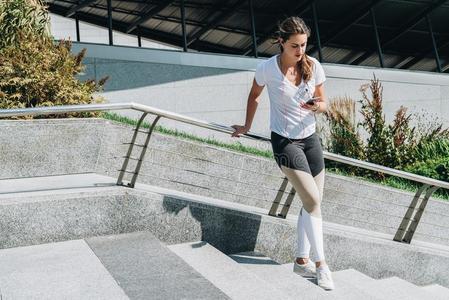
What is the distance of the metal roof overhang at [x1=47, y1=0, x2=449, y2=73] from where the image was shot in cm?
1302

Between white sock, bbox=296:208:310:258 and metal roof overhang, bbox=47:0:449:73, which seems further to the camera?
metal roof overhang, bbox=47:0:449:73

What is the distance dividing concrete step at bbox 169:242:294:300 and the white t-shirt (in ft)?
4.23

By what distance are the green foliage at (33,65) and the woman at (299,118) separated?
3.90 m

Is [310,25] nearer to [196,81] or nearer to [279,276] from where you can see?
[196,81]

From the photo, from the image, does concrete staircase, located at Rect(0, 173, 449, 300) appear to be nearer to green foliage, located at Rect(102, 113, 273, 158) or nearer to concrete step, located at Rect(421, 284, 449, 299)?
concrete step, located at Rect(421, 284, 449, 299)

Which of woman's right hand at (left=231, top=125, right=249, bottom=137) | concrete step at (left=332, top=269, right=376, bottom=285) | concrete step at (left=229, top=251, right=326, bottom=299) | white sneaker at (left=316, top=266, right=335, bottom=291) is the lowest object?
concrete step at (left=332, top=269, right=376, bottom=285)

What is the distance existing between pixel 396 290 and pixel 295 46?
11.9 ft

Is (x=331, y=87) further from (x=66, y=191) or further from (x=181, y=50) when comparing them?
(x=66, y=191)

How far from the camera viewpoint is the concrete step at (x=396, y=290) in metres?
6.25

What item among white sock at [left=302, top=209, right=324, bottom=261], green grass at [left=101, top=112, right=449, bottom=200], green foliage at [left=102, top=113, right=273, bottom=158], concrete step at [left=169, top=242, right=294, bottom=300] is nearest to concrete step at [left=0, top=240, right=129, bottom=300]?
concrete step at [left=169, top=242, right=294, bottom=300]

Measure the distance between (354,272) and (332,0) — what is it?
9821 mm

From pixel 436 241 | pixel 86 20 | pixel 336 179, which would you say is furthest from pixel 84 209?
pixel 86 20

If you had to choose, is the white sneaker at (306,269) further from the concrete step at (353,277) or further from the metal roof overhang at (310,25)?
the metal roof overhang at (310,25)

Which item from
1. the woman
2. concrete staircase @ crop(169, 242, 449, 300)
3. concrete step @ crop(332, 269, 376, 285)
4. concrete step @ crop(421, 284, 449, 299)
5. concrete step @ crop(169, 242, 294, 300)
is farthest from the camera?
concrete step @ crop(421, 284, 449, 299)
